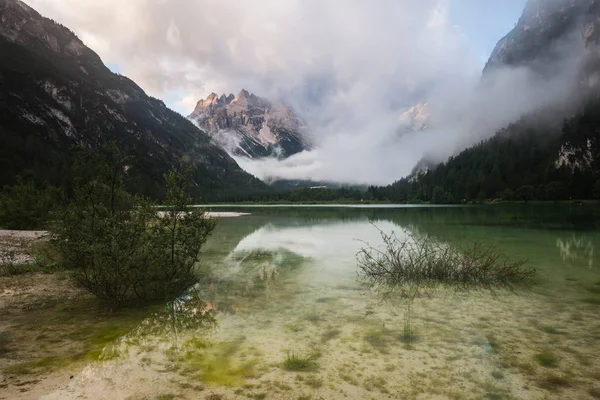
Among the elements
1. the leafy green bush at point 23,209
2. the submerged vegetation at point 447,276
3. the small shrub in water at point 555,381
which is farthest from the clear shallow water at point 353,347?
the leafy green bush at point 23,209

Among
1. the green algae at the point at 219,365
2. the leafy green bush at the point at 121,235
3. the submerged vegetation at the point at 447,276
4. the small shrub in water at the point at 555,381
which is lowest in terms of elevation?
the green algae at the point at 219,365

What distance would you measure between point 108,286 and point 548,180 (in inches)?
8496

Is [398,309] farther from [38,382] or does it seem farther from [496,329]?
[38,382]

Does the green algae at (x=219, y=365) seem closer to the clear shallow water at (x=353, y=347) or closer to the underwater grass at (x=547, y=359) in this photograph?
the clear shallow water at (x=353, y=347)

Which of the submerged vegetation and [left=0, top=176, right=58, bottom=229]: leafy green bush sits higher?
[left=0, top=176, right=58, bottom=229]: leafy green bush

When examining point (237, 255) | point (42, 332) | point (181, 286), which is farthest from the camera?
point (237, 255)

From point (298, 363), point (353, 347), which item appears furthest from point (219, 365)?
point (353, 347)

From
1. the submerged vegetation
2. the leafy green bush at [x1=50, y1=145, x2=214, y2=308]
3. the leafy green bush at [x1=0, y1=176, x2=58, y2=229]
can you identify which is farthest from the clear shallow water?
the leafy green bush at [x1=0, y1=176, x2=58, y2=229]

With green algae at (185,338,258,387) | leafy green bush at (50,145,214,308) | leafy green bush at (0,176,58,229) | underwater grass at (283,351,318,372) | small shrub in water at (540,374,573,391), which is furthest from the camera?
leafy green bush at (0,176,58,229)

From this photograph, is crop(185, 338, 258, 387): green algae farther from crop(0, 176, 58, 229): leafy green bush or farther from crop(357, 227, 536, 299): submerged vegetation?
crop(0, 176, 58, 229): leafy green bush

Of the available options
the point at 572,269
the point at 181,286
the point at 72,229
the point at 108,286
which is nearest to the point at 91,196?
the point at 72,229

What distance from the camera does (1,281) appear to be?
59.9ft

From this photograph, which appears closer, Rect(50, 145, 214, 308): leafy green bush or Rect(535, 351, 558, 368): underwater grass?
Rect(535, 351, 558, 368): underwater grass

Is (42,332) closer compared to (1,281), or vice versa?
(42,332)
